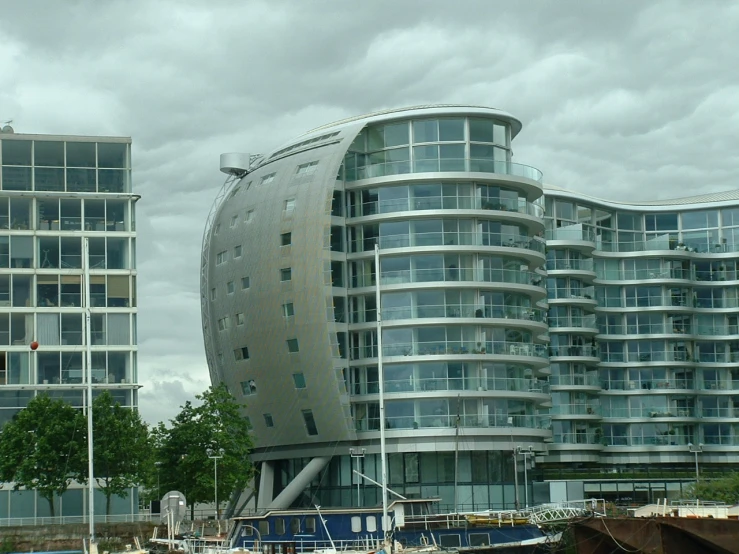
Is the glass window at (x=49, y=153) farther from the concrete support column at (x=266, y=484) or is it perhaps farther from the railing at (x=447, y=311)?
the concrete support column at (x=266, y=484)

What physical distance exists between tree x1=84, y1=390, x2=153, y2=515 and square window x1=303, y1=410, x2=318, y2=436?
13.4 meters

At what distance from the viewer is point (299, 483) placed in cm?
8138

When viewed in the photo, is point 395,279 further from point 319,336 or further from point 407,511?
point 407,511

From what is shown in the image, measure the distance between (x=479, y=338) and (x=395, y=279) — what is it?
6526 mm

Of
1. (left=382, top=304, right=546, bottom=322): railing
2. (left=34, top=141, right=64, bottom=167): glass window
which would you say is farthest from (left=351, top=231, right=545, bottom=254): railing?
(left=34, top=141, right=64, bottom=167): glass window

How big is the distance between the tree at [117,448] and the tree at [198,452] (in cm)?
188

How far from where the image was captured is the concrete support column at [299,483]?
81125 mm

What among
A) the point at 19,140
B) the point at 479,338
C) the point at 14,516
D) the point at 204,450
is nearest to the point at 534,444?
the point at 479,338

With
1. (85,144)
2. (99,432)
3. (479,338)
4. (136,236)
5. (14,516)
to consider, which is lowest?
(14,516)

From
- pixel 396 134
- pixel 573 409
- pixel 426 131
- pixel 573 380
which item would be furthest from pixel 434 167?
pixel 573 409

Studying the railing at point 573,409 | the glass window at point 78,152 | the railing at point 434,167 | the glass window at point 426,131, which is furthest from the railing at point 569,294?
the glass window at point 78,152

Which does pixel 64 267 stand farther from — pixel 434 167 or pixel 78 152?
pixel 434 167

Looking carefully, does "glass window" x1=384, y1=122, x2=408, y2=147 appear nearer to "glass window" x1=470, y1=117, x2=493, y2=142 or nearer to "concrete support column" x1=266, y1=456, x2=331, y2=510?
"glass window" x1=470, y1=117, x2=493, y2=142

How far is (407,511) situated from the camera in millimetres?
56188
